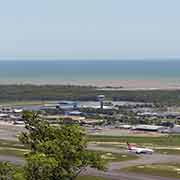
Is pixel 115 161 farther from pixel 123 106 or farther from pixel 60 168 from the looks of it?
pixel 123 106

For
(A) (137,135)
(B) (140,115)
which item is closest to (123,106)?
(B) (140,115)

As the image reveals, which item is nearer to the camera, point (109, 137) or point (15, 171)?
point (15, 171)

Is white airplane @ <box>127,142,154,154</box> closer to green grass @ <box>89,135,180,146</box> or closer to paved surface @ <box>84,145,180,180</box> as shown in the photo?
paved surface @ <box>84,145,180,180</box>

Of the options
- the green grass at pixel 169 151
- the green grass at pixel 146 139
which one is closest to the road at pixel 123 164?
the green grass at pixel 169 151

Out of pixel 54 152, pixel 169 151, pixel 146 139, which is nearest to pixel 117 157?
pixel 169 151

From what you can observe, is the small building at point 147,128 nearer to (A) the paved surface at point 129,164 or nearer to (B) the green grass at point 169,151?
(A) the paved surface at point 129,164

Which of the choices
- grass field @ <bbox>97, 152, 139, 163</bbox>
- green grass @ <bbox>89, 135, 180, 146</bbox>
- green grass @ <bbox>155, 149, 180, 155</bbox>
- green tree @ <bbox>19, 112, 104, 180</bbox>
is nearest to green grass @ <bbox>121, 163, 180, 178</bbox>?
grass field @ <bbox>97, 152, 139, 163</bbox>
